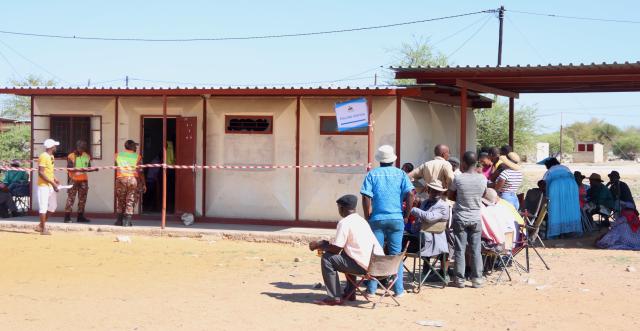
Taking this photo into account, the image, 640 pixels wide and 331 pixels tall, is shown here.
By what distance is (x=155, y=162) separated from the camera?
52.1 ft

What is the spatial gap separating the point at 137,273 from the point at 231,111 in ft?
16.7

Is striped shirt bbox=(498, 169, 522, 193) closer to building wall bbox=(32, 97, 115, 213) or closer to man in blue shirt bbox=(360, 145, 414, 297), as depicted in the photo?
man in blue shirt bbox=(360, 145, 414, 297)

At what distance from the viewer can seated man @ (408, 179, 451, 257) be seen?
858 centimetres

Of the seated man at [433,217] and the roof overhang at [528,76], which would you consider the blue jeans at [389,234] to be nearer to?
the seated man at [433,217]

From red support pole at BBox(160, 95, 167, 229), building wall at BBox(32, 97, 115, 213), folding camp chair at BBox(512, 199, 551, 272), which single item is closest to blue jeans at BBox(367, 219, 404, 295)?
folding camp chair at BBox(512, 199, 551, 272)

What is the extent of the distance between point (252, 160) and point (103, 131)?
9.95ft

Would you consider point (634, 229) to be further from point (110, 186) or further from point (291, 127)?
point (110, 186)

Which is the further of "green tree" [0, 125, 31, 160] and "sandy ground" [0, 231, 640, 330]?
"green tree" [0, 125, 31, 160]

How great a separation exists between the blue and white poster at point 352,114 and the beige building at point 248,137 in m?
0.22

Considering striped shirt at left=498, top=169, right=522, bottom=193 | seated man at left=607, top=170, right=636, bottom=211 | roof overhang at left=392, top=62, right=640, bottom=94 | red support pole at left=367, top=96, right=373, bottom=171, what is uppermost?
roof overhang at left=392, top=62, right=640, bottom=94

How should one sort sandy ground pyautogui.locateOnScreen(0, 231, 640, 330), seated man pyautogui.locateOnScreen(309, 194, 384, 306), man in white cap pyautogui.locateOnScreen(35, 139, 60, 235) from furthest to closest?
man in white cap pyautogui.locateOnScreen(35, 139, 60, 235) < seated man pyautogui.locateOnScreen(309, 194, 384, 306) < sandy ground pyautogui.locateOnScreen(0, 231, 640, 330)

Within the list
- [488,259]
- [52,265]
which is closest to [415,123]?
[488,259]

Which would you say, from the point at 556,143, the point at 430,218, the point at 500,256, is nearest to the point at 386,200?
the point at 430,218

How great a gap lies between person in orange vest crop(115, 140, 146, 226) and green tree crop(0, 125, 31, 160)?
17589 millimetres
